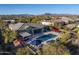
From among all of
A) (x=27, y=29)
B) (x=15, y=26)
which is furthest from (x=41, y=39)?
(x=15, y=26)

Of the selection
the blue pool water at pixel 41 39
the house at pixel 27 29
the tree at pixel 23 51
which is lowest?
the tree at pixel 23 51

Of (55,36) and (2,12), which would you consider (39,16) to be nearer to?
(55,36)

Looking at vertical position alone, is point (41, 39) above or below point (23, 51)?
above

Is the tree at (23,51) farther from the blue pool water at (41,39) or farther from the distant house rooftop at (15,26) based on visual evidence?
the distant house rooftop at (15,26)

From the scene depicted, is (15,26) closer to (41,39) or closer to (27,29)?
(27,29)

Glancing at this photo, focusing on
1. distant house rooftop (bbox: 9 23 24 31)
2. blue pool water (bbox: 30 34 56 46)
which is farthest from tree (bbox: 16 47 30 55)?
distant house rooftop (bbox: 9 23 24 31)

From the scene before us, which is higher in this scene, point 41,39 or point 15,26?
point 15,26

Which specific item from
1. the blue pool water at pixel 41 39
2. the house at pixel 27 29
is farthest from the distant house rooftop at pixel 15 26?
the blue pool water at pixel 41 39

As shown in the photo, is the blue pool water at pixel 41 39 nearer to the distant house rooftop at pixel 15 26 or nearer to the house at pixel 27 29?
the house at pixel 27 29

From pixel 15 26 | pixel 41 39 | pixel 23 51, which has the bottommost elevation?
pixel 23 51

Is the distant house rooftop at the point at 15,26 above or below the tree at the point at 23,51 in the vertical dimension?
above

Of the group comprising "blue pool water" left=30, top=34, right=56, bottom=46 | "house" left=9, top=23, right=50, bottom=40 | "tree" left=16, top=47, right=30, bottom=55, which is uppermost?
"house" left=9, top=23, right=50, bottom=40

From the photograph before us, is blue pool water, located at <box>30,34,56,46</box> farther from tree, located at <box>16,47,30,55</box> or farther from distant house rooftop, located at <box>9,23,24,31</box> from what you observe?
distant house rooftop, located at <box>9,23,24,31</box>
